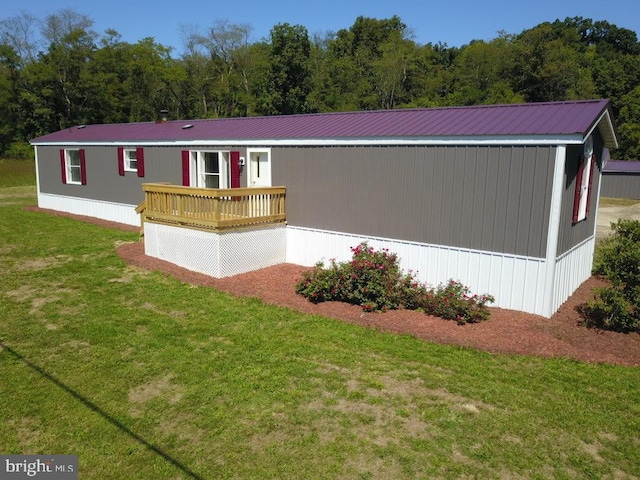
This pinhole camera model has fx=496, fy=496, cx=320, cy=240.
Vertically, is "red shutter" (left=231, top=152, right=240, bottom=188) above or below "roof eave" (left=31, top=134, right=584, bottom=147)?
below

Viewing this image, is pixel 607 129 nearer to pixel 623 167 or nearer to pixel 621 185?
pixel 621 185

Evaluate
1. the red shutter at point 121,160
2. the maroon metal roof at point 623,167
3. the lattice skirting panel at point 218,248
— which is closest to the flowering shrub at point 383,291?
the lattice skirting panel at point 218,248

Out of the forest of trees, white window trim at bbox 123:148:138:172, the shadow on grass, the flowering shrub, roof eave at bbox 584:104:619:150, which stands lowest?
the shadow on grass

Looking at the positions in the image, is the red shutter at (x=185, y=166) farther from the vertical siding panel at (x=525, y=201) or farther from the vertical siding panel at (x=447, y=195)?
the vertical siding panel at (x=525, y=201)

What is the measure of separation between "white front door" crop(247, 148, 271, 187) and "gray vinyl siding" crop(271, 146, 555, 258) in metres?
0.39

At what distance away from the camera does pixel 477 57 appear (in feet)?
169

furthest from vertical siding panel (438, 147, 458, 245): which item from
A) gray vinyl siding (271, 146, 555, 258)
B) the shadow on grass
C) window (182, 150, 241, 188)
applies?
window (182, 150, 241, 188)

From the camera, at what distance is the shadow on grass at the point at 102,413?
14.0 feet

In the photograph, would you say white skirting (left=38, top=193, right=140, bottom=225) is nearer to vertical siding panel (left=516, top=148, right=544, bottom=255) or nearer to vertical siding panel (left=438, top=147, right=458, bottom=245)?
vertical siding panel (left=438, top=147, right=458, bottom=245)

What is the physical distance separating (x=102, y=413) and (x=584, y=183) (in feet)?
29.8

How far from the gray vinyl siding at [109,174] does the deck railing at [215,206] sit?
168 centimetres

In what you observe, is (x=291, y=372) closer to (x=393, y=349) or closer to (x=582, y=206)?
(x=393, y=349)

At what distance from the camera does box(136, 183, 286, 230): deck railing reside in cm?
1049

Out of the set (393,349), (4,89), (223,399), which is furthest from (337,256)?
(4,89)
